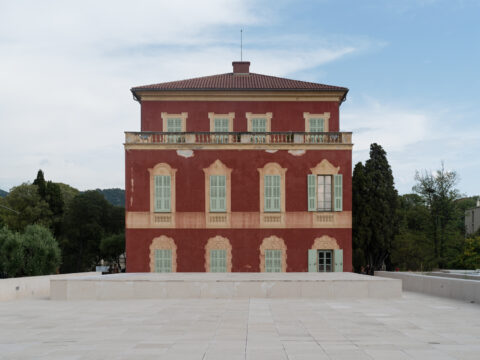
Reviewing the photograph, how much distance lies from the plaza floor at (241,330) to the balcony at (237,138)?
14.8 m

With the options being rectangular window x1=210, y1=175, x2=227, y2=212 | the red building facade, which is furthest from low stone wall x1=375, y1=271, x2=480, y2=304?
rectangular window x1=210, y1=175, x2=227, y2=212

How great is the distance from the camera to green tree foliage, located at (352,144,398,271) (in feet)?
140

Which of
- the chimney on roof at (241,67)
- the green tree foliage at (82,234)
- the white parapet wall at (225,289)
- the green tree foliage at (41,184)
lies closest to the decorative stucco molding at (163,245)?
the white parapet wall at (225,289)

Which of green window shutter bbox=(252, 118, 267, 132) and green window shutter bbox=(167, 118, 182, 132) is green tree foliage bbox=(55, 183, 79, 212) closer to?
green window shutter bbox=(167, 118, 182, 132)

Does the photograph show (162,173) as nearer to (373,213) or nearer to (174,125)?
(174,125)

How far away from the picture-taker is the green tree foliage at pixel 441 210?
4759 centimetres

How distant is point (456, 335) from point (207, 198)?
20974 millimetres

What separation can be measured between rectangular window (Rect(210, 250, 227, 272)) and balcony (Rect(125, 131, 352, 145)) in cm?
640

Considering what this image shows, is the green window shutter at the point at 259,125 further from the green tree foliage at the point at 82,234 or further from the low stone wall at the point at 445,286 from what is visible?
the green tree foliage at the point at 82,234

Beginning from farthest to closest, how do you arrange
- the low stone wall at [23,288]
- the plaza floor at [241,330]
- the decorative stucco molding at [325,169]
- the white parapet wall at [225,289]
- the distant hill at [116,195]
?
the distant hill at [116,195] < the decorative stucco molding at [325,169] < the low stone wall at [23,288] < the white parapet wall at [225,289] < the plaza floor at [241,330]

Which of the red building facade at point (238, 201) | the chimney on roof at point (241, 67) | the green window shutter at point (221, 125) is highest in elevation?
the chimney on roof at point (241, 67)

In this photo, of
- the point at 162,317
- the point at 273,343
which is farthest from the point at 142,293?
the point at 273,343

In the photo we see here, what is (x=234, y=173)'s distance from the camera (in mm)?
31312

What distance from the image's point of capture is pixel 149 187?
31.2 meters
